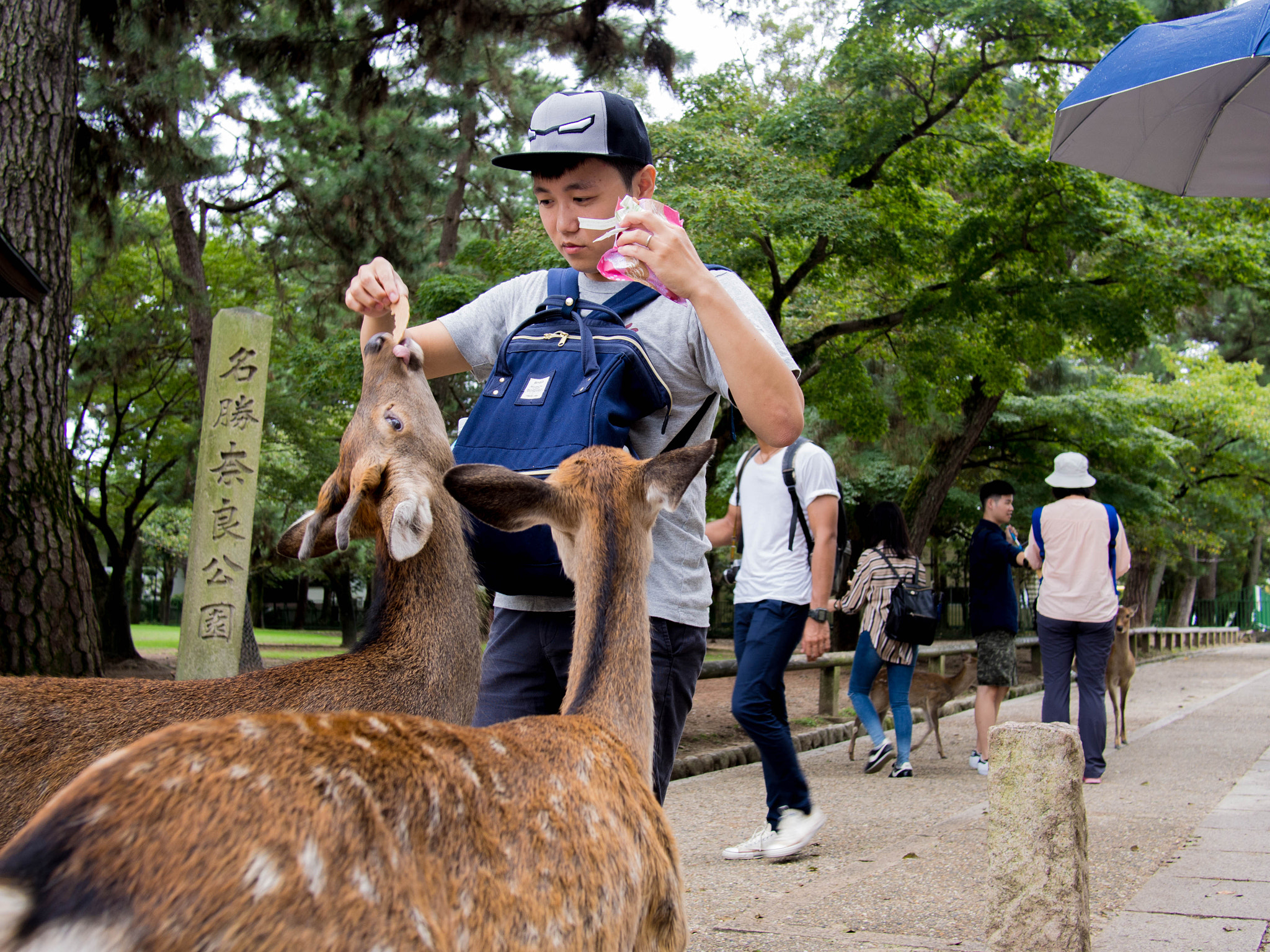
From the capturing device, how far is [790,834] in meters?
5.67

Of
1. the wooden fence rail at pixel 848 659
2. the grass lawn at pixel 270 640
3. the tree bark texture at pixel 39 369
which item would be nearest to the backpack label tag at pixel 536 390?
the wooden fence rail at pixel 848 659

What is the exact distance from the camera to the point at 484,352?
125 inches

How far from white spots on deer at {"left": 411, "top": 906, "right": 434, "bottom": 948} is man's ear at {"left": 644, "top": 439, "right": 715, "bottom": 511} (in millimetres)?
1264

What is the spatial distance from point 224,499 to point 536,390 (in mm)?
4629

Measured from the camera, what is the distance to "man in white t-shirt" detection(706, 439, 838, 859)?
5684 millimetres

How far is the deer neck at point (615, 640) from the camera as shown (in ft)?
7.45

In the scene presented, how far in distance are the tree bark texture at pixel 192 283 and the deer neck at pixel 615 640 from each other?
497 inches

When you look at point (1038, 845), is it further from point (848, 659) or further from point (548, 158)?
point (848, 659)

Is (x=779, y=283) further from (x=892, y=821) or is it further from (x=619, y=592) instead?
(x=619, y=592)

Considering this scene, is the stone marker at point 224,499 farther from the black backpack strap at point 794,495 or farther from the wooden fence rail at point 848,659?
the black backpack strap at point 794,495

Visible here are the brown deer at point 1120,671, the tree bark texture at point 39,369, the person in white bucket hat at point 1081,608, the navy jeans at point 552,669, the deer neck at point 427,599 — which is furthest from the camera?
the brown deer at point 1120,671

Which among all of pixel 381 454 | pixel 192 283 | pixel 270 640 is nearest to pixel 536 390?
pixel 381 454

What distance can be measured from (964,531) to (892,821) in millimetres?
20720

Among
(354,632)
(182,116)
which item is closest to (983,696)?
(182,116)
